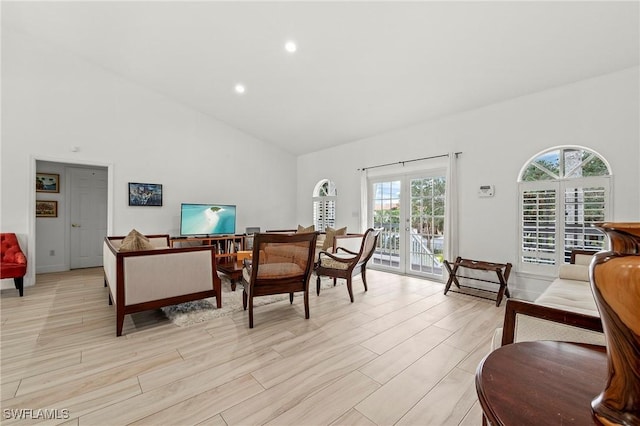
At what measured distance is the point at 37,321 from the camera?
270 cm

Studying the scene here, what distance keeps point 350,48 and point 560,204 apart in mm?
3298

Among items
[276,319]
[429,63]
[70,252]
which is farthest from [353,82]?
[70,252]

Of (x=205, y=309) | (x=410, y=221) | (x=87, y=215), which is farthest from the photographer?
(x=87, y=215)

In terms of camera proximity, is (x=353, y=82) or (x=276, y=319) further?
(x=353, y=82)

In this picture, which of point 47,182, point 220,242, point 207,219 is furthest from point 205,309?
point 47,182

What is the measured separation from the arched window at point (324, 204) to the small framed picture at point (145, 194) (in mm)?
3457

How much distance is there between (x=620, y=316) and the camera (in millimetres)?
468

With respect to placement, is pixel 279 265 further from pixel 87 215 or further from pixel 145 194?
pixel 87 215

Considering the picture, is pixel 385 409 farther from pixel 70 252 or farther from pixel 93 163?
pixel 70 252

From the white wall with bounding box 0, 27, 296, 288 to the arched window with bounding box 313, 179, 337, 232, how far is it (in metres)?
1.17

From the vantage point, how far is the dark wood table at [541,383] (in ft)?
1.89

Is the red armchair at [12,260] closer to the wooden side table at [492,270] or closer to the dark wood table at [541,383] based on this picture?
the dark wood table at [541,383]

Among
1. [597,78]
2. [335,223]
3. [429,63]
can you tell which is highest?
[429,63]

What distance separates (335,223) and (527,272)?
12.0ft
